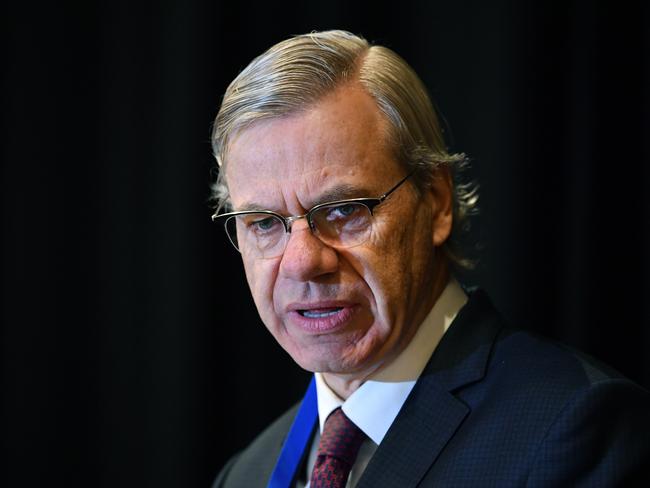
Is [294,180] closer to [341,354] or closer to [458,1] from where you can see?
[341,354]

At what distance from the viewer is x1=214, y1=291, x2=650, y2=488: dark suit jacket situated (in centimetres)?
137

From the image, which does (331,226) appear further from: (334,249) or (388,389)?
(388,389)

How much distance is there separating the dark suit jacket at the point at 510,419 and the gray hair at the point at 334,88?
14.1 inches

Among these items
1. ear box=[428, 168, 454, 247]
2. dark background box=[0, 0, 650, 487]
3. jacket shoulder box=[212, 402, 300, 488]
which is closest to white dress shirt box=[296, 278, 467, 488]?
ear box=[428, 168, 454, 247]

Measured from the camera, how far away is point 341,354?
167 cm

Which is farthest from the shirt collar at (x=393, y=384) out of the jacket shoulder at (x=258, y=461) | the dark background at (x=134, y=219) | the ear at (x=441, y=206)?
the dark background at (x=134, y=219)

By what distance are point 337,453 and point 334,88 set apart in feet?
2.51

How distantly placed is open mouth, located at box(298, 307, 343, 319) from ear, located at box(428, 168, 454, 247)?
0.29 metres

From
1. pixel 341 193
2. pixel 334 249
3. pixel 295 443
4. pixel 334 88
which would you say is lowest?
pixel 295 443

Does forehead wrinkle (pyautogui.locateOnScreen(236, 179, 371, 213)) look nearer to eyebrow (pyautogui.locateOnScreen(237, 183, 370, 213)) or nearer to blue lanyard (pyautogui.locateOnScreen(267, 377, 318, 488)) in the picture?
eyebrow (pyautogui.locateOnScreen(237, 183, 370, 213))

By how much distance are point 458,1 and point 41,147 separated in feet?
5.06

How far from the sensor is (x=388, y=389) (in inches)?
66.7

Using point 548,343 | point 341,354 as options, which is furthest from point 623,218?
point 341,354

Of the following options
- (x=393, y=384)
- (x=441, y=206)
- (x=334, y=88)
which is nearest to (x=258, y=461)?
(x=393, y=384)
